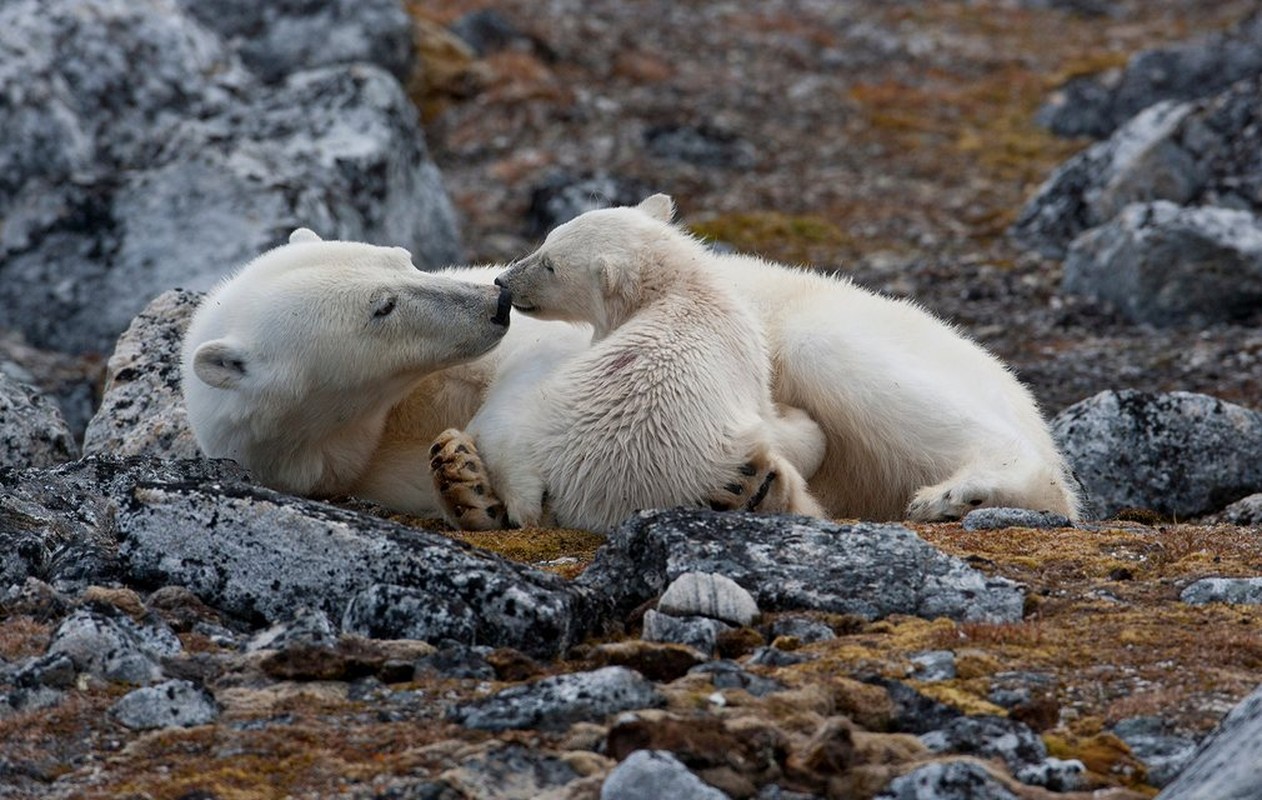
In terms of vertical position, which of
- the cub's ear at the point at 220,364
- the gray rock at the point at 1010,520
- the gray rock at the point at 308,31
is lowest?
the gray rock at the point at 1010,520

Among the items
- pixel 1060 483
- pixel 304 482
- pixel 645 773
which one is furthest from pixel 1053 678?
pixel 304 482

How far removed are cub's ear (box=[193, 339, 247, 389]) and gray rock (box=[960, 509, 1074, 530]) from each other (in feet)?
9.75

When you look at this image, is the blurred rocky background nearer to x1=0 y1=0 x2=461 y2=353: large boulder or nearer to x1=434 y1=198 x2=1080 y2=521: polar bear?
x1=0 y1=0 x2=461 y2=353: large boulder

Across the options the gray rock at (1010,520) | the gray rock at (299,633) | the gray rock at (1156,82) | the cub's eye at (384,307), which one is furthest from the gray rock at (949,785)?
the gray rock at (1156,82)

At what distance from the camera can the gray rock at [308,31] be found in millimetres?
19719

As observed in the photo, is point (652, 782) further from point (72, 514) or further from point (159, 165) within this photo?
point (159, 165)

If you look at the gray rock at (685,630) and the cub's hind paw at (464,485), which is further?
the cub's hind paw at (464,485)

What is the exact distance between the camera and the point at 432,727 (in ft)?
14.6

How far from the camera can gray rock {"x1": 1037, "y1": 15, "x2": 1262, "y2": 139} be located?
19.2 meters

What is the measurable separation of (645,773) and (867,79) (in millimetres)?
19548

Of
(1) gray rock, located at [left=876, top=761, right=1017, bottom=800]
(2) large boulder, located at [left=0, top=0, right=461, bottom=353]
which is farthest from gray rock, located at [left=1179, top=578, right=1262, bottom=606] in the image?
(2) large boulder, located at [left=0, top=0, right=461, bottom=353]

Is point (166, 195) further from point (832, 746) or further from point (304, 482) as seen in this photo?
point (832, 746)

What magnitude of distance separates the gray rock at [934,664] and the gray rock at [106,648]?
2.17 metres

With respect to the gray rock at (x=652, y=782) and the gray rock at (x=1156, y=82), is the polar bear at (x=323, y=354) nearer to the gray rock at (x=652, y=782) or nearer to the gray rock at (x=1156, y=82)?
the gray rock at (x=652, y=782)
